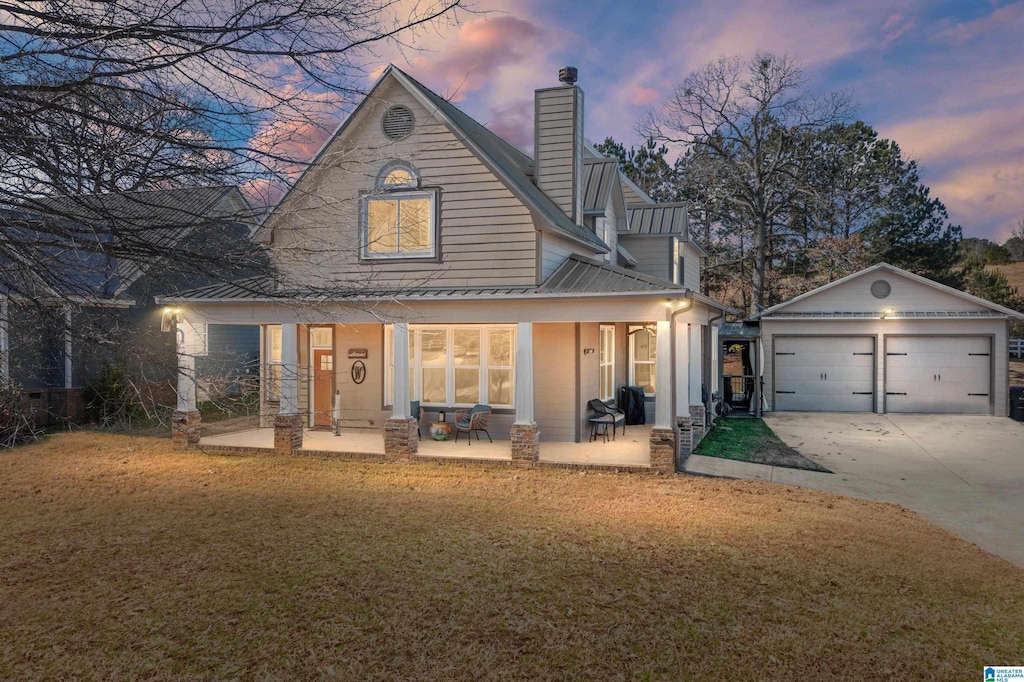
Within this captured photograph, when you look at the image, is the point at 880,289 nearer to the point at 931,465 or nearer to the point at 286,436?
the point at 931,465

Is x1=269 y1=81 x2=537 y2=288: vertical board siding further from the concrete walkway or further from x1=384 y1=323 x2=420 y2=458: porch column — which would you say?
the concrete walkway

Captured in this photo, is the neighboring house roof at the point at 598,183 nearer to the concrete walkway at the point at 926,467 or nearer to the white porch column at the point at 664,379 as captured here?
the white porch column at the point at 664,379

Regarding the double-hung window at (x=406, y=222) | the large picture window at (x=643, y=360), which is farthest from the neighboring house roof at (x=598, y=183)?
the double-hung window at (x=406, y=222)

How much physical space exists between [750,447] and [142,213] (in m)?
12.6

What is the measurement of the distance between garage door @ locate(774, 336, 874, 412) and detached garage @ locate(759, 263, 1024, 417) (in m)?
0.03

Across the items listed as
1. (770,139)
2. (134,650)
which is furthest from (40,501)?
(770,139)

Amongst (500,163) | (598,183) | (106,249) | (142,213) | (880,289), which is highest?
(598,183)

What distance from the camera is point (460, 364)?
14.0 metres

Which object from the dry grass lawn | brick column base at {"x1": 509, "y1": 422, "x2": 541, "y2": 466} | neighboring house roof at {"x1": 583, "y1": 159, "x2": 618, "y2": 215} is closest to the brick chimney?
neighboring house roof at {"x1": 583, "y1": 159, "x2": 618, "y2": 215}

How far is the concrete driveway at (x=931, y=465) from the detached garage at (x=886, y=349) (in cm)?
91

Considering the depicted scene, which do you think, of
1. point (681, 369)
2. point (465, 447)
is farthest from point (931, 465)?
point (465, 447)

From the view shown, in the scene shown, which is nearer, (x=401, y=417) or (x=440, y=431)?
(x=401, y=417)

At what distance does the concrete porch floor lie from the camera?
12.0 m

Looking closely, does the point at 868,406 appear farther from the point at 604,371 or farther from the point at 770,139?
the point at 770,139
